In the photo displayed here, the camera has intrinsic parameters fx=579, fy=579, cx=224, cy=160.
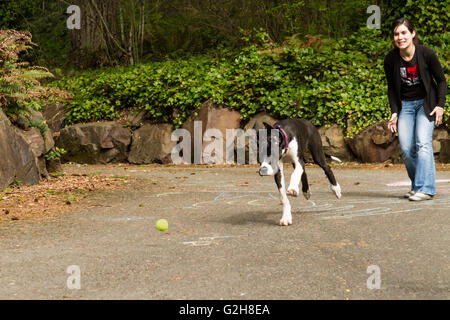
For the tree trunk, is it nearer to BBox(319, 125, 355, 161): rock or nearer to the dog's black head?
BBox(319, 125, 355, 161): rock

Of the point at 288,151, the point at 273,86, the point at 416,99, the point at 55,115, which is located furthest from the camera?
the point at 55,115

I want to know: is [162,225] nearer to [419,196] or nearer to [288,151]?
[288,151]

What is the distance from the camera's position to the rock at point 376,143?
12570 millimetres

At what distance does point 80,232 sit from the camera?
6031 mm

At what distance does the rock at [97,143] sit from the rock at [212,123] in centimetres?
180

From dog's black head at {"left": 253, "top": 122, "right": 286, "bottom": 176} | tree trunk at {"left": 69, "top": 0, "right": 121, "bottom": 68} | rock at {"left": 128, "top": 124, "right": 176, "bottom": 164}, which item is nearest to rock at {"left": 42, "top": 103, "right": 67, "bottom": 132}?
rock at {"left": 128, "top": 124, "right": 176, "bottom": 164}

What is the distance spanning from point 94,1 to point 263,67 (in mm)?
6468

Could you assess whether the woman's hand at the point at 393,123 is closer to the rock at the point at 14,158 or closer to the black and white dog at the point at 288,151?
the black and white dog at the point at 288,151

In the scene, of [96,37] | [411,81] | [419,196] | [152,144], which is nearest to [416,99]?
[411,81]

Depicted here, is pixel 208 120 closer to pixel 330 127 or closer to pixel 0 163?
pixel 330 127

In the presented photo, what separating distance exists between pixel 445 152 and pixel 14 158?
350 inches

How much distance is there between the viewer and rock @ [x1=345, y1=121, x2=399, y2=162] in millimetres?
12570

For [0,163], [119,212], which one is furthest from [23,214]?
[0,163]

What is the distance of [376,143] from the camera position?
1264 centimetres
